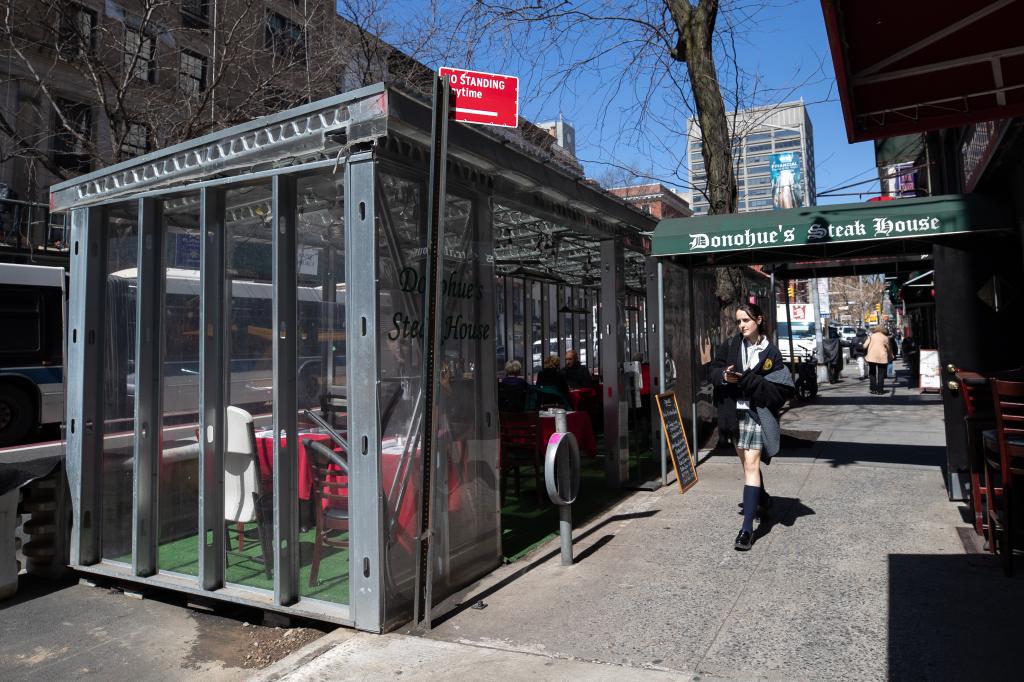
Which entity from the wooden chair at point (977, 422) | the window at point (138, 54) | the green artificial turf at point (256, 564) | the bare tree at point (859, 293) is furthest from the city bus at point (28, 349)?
the bare tree at point (859, 293)

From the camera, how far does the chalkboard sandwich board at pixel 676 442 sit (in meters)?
7.56

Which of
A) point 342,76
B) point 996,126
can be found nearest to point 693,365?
point 996,126

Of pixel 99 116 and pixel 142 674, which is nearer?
pixel 142 674

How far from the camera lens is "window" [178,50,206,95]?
1639 cm

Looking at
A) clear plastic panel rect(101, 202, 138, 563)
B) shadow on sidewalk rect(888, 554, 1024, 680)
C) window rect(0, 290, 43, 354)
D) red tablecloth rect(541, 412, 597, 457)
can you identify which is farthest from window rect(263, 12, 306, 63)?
shadow on sidewalk rect(888, 554, 1024, 680)

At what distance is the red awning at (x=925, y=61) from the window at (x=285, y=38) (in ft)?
43.7

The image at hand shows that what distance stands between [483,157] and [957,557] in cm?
427

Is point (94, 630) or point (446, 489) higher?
point (446, 489)

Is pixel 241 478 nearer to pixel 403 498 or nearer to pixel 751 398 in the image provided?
pixel 403 498

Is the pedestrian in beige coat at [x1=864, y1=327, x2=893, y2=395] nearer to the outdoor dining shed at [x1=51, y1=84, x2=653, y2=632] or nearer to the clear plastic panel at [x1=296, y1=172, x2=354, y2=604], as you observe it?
the outdoor dining shed at [x1=51, y1=84, x2=653, y2=632]

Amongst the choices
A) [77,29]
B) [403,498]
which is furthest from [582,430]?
[77,29]

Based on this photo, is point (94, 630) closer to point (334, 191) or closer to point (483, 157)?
point (334, 191)

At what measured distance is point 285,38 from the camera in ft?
56.0

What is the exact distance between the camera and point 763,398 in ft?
18.0
